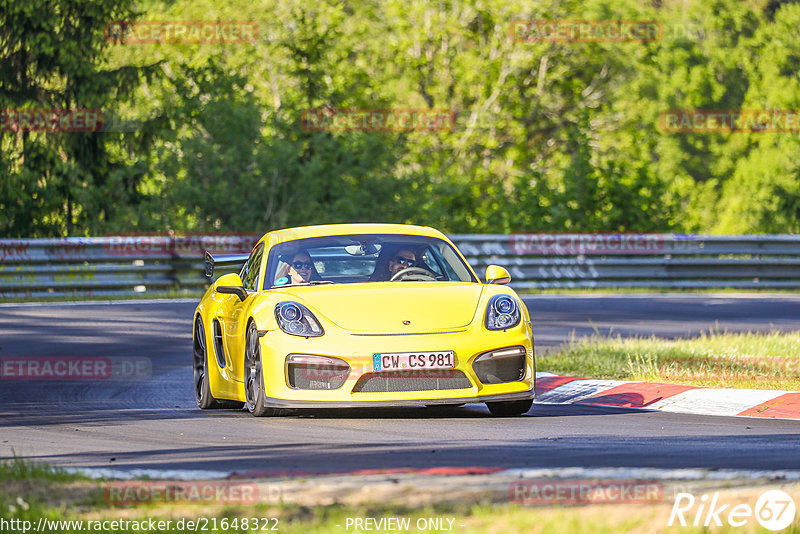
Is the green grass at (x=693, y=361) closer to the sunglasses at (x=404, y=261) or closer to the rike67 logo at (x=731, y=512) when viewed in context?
the sunglasses at (x=404, y=261)

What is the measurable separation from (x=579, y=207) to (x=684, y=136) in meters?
36.4

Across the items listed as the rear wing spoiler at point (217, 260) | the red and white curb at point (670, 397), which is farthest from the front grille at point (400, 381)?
the rear wing spoiler at point (217, 260)

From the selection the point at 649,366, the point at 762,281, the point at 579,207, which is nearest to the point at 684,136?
the point at 579,207

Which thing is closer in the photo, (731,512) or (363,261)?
(731,512)

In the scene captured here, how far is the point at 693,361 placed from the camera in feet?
36.9

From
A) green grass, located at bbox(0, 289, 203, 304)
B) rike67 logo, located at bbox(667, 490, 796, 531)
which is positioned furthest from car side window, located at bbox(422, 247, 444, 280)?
green grass, located at bbox(0, 289, 203, 304)

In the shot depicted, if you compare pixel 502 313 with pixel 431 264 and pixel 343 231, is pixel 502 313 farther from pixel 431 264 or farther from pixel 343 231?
pixel 343 231

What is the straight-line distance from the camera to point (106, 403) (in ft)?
32.4

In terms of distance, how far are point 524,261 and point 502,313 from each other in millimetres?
14182

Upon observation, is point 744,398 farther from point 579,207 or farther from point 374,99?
point 374,99

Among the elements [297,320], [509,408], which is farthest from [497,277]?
[297,320]

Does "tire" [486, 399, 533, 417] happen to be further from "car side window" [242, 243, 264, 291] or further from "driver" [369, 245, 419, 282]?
"car side window" [242, 243, 264, 291]

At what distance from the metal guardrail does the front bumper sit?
13.0 metres

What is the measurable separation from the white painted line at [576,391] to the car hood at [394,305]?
143cm
